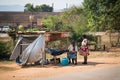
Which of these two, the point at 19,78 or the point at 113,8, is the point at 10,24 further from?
the point at 19,78

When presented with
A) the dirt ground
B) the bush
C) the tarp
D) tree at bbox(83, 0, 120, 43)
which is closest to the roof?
tree at bbox(83, 0, 120, 43)

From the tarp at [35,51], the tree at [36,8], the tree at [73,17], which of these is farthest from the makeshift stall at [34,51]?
the tree at [36,8]

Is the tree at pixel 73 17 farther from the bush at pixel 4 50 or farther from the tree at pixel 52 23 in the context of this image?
the bush at pixel 4 50

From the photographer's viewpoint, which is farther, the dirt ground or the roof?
the roof

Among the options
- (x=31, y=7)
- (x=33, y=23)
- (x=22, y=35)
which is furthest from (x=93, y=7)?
(x=31, y=7)

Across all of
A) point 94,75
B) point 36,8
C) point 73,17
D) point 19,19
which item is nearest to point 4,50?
point 94,75

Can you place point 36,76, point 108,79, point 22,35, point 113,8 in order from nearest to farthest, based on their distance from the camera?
point 108,79 → point 36,76 → point 22,35 → point 113,8

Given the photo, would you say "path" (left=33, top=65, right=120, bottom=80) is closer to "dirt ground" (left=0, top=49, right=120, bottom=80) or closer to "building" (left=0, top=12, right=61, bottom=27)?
"dirt ground" (left=0, top=49, right=120, bottom=80)

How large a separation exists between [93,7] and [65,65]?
13.0m

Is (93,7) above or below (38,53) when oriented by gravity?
above

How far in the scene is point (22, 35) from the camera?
1847 cm

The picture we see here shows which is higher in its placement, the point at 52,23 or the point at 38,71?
the point at 52,23

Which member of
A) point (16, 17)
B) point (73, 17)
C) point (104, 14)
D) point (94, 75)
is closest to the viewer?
point (94, 75)

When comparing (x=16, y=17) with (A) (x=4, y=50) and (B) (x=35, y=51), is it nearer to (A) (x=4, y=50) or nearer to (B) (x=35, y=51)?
(A) (x=4, y=50)
